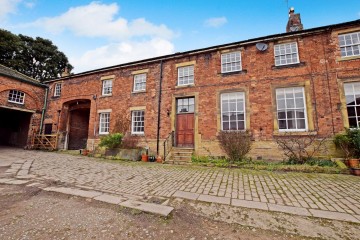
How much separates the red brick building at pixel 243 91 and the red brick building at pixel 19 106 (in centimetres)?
704

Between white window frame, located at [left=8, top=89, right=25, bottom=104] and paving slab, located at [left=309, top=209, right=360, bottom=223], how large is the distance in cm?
2122

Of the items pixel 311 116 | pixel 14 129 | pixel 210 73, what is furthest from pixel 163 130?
pixel 14 129

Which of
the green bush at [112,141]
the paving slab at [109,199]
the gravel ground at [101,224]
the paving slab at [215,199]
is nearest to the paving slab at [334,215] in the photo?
the gravel ground at [101,224]

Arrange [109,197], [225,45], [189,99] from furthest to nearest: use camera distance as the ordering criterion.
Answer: [189,99] → [225,45] → [109,197]

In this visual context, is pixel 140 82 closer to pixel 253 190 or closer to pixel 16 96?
pixel 253 190

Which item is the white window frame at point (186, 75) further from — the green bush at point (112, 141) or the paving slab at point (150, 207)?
the paving slab at point (150, 207)

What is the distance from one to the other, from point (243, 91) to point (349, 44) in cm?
563

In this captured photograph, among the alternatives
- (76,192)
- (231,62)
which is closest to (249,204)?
(76,192)

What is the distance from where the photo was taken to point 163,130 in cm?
1140

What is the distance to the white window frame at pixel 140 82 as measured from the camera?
1283 cm

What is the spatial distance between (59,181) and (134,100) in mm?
8331

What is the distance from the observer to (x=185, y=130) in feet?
36.1

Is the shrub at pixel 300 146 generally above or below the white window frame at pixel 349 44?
below

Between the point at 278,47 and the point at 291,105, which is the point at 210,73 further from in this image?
the point at 291,105
